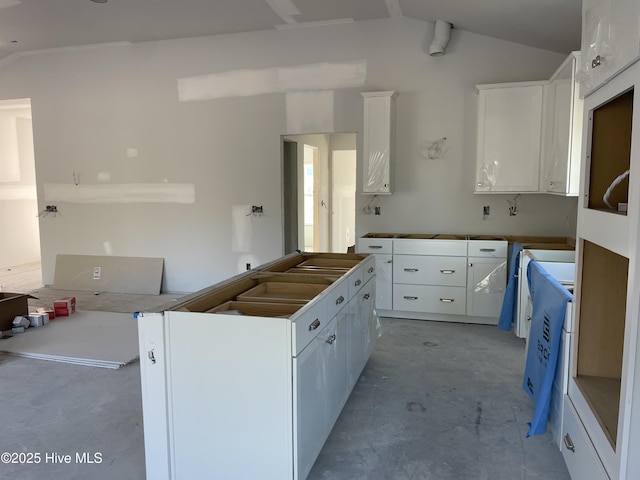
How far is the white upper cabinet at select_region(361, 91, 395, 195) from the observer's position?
481 cm

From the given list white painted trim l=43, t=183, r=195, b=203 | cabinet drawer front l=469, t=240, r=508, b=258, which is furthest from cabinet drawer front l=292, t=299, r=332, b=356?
white painted trim l=43, t=183, r=195, b=203

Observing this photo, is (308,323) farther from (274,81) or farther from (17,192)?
(17,192)

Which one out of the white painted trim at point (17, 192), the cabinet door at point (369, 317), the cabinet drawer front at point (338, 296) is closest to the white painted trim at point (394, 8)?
the cabinet door at point (369, 317)

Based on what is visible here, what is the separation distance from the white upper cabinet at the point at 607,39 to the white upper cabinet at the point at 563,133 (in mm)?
1517

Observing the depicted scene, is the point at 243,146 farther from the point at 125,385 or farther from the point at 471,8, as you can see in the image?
the point at 125,385

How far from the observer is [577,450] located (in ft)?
6.25

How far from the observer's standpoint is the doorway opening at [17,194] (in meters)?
7.90

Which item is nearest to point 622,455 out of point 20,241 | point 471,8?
point 471,8

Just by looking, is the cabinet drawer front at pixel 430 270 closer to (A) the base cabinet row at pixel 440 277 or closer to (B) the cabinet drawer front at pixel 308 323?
(A) the base cabinet row at pixel 440 277

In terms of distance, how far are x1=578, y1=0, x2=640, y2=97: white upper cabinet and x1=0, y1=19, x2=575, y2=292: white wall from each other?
3.04 metres

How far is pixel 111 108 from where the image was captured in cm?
604

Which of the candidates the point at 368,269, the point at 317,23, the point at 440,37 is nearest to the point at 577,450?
the point at 368,269

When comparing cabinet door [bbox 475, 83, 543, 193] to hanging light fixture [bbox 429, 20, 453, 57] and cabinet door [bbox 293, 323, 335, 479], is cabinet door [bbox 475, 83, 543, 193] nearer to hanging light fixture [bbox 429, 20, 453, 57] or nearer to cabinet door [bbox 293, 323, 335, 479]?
hanging light fixture [bbox 429, 20, 453, 57]

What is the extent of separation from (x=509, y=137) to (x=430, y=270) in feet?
4.75
